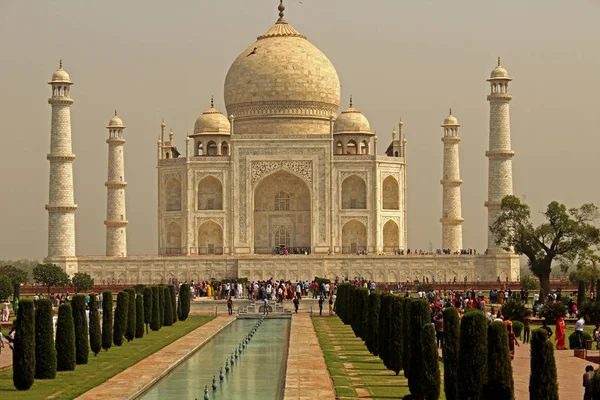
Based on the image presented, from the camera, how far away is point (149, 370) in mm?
15602

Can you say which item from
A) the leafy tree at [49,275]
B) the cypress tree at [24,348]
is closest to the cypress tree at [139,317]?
the cypress tree at [24,348]

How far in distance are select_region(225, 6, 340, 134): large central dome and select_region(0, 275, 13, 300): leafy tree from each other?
14.2 metres

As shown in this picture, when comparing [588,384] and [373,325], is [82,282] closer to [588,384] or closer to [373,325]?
[373,325]

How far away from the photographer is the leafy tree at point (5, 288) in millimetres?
29578

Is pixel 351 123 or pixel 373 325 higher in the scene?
pixel 351 123

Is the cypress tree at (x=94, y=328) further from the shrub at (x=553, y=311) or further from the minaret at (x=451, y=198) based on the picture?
the minaret at (x=451, y=198)

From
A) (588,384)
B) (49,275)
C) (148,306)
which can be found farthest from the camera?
(49,275)

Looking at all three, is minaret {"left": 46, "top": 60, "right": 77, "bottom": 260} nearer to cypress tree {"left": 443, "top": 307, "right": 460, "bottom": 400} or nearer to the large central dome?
the large central dome

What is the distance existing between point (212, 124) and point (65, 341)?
26879 mm

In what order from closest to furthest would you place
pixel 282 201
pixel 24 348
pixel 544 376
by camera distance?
1. pixel 544 376
2. pixel 24 348
3. pixel 282 201

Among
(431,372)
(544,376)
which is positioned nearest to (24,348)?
(431,372)

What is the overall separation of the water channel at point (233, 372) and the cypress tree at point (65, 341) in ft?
4.34

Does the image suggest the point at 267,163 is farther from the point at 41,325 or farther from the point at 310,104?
the point at 41,325

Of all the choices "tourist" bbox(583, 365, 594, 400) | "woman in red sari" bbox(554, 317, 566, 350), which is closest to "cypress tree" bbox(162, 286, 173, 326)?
"woman in red sari" bbox(554, 317, 566, 350)
